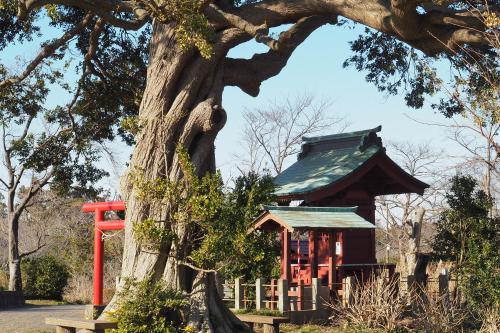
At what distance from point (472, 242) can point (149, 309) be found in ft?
33.5

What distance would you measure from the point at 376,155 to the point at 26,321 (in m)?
10.4

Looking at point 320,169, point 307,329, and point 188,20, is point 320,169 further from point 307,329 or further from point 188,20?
point 188,20

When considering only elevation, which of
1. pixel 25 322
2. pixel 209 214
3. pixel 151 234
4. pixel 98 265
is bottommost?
pixel 25 322

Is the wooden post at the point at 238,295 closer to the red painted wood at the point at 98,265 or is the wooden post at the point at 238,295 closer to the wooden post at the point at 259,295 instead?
the wooden post at the point at 259,295

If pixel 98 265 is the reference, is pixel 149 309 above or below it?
below

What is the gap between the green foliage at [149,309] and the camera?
10.4 meters

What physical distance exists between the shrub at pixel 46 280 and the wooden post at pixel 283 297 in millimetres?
13640

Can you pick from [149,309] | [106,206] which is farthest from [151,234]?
[106,206]

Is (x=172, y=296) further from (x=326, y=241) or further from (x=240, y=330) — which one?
(x=326, y=241)

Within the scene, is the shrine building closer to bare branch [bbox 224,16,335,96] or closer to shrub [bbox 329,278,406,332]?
shrub [bbox 329,278,406,332]

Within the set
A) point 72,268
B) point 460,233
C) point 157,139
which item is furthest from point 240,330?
point 72,268

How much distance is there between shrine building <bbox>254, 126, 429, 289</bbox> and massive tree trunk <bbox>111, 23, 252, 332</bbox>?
16.0ft

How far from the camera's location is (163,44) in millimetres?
12234

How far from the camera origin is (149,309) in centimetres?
1055
